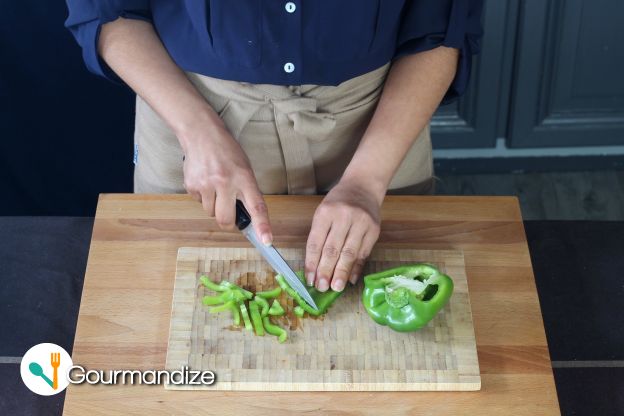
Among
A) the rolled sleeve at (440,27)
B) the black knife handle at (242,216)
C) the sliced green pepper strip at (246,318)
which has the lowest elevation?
the sliced green pepper strip at (246,318)

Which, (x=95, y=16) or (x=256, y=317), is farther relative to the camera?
(x=95, y=16)

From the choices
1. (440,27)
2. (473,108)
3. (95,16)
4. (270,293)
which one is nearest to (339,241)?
(270,293)

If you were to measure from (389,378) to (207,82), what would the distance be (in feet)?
1.81

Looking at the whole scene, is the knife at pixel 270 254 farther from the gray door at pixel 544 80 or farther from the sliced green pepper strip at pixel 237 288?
the gray door at pixel 544 80

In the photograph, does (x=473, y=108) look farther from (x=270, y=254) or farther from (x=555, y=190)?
(x=270, y=254)

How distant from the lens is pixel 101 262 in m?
1.27

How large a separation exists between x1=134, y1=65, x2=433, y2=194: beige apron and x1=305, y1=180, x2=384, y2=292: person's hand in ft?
0.55

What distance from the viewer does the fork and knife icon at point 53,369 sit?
47.7 inches

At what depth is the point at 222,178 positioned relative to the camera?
124cm


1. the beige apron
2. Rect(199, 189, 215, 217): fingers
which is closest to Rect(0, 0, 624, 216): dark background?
the beige apron

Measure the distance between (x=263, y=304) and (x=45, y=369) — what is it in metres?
0.33

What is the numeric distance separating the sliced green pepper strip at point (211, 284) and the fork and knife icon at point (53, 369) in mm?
231

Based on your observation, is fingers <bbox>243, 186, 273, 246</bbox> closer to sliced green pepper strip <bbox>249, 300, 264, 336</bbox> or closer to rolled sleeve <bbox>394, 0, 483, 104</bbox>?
sliced green pepper strip <bbox>249, 300, 264, 336</bbox>

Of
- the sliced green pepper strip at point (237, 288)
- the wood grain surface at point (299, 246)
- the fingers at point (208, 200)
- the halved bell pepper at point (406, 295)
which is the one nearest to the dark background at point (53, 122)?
the wood grain surface at point (299, 246)
